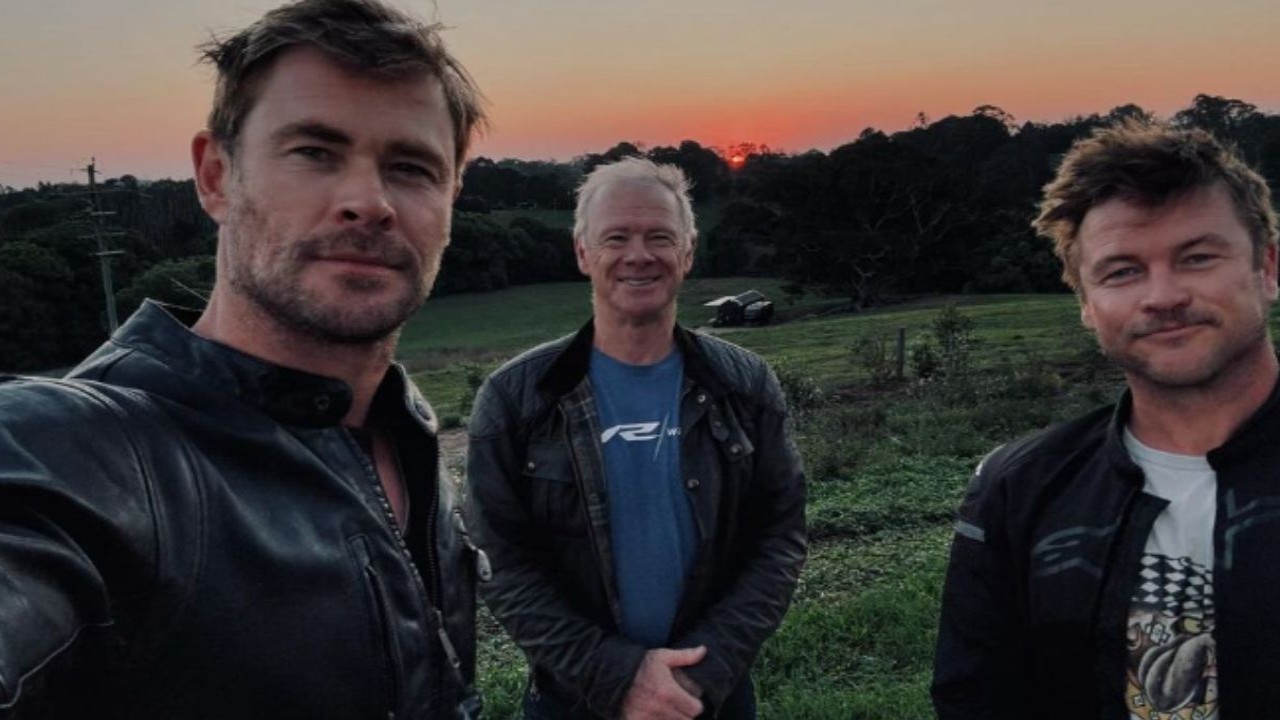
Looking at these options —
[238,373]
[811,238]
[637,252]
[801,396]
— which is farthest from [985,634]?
[811,238]

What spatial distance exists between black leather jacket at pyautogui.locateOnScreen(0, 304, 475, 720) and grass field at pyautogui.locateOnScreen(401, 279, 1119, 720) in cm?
333

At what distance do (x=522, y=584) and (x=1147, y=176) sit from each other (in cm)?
210

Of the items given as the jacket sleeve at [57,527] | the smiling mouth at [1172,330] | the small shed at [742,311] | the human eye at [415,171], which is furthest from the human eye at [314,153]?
the small shed at [742,311]

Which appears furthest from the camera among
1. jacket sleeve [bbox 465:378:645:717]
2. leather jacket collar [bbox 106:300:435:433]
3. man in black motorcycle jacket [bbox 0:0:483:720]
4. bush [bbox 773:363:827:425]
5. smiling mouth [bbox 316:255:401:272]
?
bush [bbox 773:363:827:425]

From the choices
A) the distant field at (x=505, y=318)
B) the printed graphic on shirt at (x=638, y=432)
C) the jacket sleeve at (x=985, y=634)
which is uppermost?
the printed graphic on shirt at (x=638, y=432)

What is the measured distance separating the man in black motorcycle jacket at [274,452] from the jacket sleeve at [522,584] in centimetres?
84

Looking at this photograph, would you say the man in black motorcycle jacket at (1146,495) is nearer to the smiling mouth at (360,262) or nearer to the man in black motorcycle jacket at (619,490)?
the man in black motorcycle jacket at (619,490)

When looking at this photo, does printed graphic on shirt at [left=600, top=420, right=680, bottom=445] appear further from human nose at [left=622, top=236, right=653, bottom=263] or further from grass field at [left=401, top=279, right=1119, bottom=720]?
grass field at [left=401, top=279, right=1119, bottom=720]

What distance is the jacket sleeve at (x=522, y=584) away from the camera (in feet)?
8.80

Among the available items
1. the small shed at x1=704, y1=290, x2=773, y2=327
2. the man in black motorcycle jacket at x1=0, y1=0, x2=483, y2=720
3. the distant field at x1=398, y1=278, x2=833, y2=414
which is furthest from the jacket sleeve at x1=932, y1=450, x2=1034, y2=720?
the small shed at x1=704, y1=290, x2=773, y2=327

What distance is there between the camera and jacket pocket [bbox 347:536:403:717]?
1.47 metres

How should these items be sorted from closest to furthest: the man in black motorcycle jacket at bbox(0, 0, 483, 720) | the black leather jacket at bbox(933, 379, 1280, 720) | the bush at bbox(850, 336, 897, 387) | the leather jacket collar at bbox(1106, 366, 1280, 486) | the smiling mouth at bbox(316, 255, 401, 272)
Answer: the man in black motorcycle jacket at bbox(0, 0, 483, 720) < the smiling mouth at bbox(316, 255, 401, 272) < the black leather jacket at bbox(933, 379, 1280, 720) < the leather jacket collar at bbox(1106, 366, 1280, 486) < the bush at bbox(850, 336, 897, 387)

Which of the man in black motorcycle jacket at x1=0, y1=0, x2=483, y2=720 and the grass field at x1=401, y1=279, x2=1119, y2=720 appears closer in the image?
the man in black motorcycle jacket at x1=0, y1=0, x2=483, y2=720

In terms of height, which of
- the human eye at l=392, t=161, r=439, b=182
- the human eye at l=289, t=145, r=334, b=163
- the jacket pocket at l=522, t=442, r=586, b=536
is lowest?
the jacket pocket at l=522, t=442, r=586, b=536
